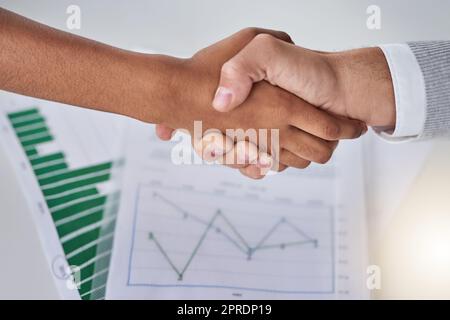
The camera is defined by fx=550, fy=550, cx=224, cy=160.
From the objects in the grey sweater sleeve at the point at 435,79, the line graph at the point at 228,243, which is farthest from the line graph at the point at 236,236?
the grey sweater sleeve at the point at 435,79

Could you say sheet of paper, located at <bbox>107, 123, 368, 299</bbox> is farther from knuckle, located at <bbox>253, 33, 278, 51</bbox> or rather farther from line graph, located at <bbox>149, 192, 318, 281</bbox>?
knuckle, located at <bbox>253, 33, 278, 51</bbox>

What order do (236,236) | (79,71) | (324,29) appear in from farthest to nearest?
1. (324,29)
2. (236,236)
3. (79,71)

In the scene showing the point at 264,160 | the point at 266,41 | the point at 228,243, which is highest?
the point at 266,41

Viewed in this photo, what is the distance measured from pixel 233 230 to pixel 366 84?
0.24 m

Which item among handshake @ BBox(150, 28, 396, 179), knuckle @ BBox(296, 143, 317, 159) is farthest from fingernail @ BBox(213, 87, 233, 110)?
knuckle @ BBox(296, 143, 317, 159)

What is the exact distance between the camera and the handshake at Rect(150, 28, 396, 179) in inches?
25.2

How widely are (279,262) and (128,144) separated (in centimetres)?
26

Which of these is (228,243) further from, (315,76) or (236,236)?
(315,76)

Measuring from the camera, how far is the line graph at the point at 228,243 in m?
0.67

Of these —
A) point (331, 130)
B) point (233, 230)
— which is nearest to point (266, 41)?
point (331, 130)

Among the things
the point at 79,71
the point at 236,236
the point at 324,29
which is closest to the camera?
the point at 79,71

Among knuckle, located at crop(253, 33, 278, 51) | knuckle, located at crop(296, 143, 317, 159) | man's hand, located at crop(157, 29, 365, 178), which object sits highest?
knuckle, located at crop(253, 33, 278, 51)

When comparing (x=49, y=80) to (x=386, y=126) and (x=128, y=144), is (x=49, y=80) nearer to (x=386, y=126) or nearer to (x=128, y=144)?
(x=128, y=144)

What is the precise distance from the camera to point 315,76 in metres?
0.65
